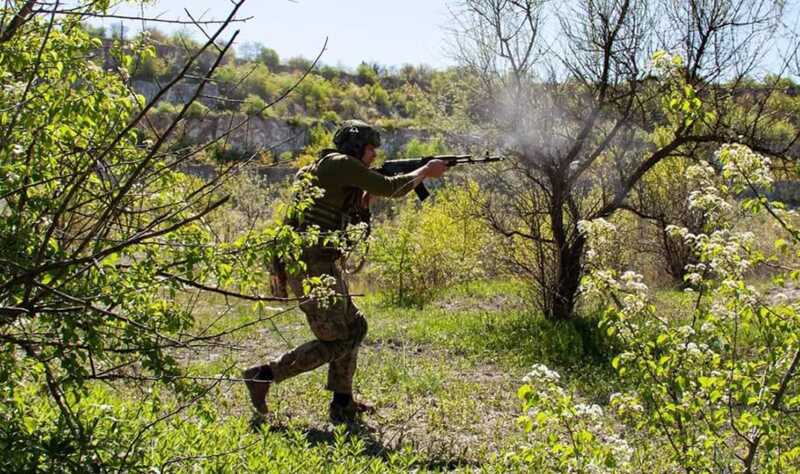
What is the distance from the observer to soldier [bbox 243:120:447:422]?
5172 mm

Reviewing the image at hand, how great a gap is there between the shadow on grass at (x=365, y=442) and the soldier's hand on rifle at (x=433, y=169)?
1903 millimetres

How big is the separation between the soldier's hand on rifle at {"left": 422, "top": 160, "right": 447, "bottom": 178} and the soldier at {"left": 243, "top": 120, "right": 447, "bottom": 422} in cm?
30

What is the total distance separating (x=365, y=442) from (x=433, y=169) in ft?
6.85

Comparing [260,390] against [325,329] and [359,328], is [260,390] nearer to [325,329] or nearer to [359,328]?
[325,329]

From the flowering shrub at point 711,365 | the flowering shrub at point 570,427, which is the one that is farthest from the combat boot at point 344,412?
the flowering shrub at point 570,427

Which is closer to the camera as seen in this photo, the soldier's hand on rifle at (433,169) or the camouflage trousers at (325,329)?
the camouflage trousers at (325,329)

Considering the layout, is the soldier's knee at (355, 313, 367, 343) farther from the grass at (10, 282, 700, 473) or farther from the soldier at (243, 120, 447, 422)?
the grass at (10, 282, 700, 473)

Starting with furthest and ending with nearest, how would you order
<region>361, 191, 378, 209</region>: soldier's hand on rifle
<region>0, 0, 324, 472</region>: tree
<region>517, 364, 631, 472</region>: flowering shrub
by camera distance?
<region>361, 191, 378, 209</region>: soldier's hand on rifle
<region>517, 364, 631, 472</region>: flowering shrub
<region>0, 0, 324, 472</region>: tree

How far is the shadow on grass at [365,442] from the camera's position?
4554 millimetres

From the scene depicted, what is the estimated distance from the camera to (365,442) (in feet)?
16.4

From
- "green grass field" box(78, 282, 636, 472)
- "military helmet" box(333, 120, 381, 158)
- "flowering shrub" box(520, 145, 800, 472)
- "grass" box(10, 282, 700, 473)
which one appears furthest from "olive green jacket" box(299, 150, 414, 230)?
"flowering shrub" box(520, 145, 800, 472)

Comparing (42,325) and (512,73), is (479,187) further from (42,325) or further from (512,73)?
(42,325)

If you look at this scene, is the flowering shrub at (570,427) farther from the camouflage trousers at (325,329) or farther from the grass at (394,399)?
the camouflage trousers at (325,329)

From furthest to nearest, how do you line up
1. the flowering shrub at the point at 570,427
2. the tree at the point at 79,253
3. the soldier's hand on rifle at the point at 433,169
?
1. the soldier's hand on rifle at the point at 433,169
2. the flowering shrub at the point at 570,427
3. the tree at the point at 79,253
